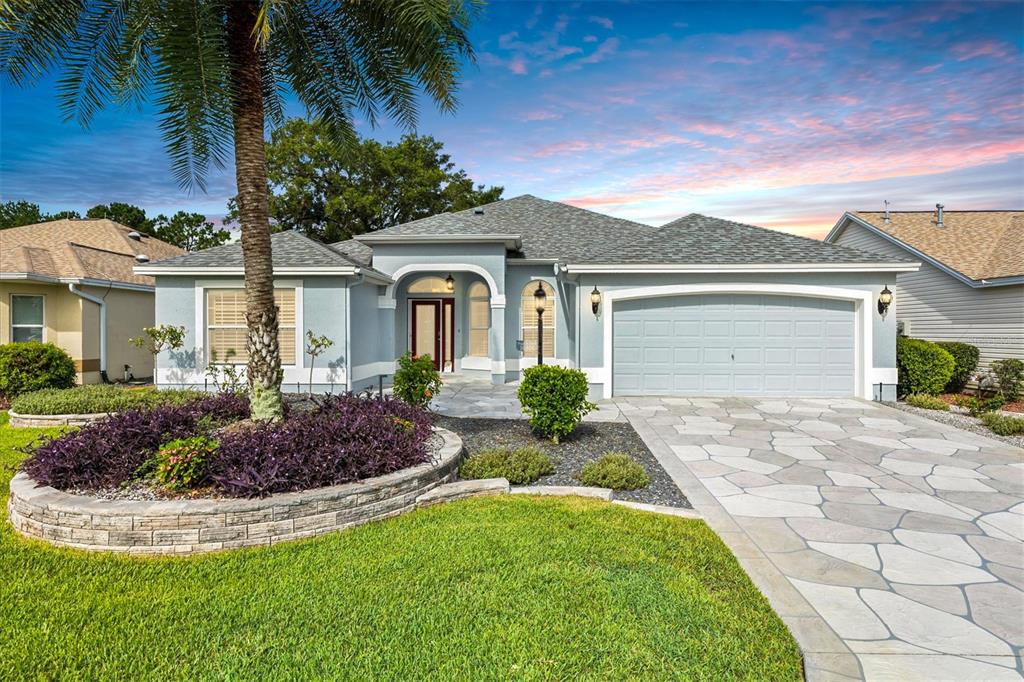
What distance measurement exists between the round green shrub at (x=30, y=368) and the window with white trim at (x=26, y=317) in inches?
91.0

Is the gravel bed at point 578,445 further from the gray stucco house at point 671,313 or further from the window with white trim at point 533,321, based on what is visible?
the window with white trim at point 533,321

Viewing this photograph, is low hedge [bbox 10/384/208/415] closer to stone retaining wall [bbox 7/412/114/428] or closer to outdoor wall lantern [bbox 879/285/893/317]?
stone retaining wall [bbox 7/412/114/428]

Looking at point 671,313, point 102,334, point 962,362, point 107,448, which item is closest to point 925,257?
point 962,362

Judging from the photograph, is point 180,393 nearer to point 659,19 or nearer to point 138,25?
point 138,25

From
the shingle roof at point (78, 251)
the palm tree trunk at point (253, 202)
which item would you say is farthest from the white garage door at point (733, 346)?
the shingle roof at point (78, 251)

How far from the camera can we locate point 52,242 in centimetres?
1538

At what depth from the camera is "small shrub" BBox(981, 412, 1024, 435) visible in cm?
775

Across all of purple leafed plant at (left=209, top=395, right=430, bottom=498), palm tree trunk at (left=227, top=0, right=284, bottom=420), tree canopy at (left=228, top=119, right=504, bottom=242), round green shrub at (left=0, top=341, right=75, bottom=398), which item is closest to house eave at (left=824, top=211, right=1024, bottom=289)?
purple leafed plant at (left=209, top=395, right=430, bottom=498)

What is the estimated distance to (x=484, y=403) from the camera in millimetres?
10516

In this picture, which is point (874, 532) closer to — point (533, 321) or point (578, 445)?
point (578, 445)

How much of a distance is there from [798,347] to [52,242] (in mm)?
21748

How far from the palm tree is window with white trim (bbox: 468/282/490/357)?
8.67 meters

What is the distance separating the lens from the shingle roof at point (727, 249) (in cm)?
1094

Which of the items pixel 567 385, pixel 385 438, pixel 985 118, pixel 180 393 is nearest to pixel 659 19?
pixel 985 118
